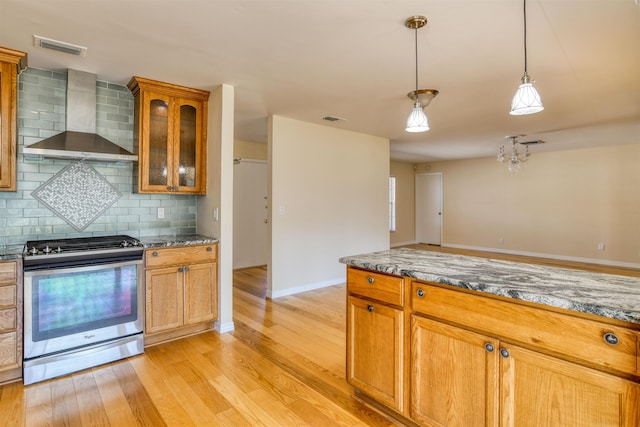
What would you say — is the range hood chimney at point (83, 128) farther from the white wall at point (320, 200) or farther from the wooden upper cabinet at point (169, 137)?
the white wall at point (320, 200)

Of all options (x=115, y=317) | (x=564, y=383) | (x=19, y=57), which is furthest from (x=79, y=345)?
(x=564, y=383)

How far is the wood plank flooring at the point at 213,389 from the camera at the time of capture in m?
1.92

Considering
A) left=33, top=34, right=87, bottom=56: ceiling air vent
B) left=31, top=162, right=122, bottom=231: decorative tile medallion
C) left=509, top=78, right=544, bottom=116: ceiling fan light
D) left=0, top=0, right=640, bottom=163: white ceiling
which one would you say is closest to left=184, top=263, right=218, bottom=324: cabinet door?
left=31, top=162, right=122, bottom=231: decorative tile medallion

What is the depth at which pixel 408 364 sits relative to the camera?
1.75 metres

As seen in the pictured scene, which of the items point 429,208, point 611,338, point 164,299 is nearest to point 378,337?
point 611,338

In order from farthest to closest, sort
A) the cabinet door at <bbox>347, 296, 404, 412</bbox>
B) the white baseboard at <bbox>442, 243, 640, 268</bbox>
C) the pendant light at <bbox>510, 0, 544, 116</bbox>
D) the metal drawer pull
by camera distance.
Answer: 1. the white baseboard at <bbox>442, 243, 640, 268</bbox>
2. the cabinet door at <bbox>347, 296, 404, 412</bbox>
3. the pendant light at <bbox>510, 0, 544, 116</bbox>
4. the metal drawer pull

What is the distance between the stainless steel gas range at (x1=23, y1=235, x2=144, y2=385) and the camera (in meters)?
2.29

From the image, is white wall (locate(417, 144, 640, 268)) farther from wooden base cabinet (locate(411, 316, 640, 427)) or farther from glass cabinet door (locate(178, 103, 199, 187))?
glass cabinet door (locate(178, 103, 199, 187))

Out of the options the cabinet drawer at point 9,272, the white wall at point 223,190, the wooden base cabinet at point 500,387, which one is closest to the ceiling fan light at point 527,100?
the wooden base cabinet at point 500,387

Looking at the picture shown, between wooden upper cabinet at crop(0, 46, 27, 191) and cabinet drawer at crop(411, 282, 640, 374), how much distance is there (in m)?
2.98

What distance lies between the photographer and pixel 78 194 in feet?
9.61

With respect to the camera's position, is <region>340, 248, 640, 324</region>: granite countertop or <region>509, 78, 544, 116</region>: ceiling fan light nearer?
<region>340, 248, 640, 324</region>: granite countertop

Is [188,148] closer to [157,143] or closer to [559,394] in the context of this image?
[157,143]

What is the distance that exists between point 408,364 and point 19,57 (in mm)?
3416
